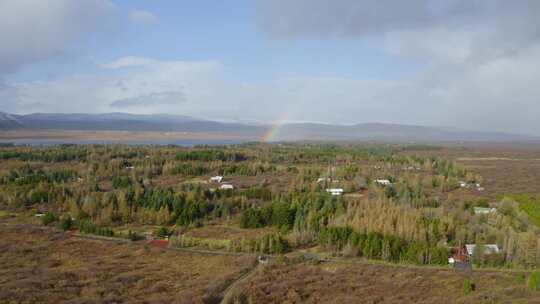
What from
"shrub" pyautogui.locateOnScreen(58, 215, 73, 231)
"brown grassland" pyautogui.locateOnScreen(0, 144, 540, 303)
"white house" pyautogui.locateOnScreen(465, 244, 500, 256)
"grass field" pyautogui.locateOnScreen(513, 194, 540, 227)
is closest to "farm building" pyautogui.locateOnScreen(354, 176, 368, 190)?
"grass field" pyautogui.locateOnScreen(513, 194, 540, 227)

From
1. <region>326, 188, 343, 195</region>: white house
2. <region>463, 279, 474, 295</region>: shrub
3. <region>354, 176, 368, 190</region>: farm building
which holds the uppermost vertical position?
<region>354, 176, 368, 190</region>: farm building

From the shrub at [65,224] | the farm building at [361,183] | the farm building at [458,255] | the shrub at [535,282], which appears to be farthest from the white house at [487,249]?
the shrub at [65,224]

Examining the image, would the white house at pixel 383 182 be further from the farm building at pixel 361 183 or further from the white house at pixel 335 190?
the white house at pixel 335 190

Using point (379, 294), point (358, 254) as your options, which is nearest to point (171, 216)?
point (358, 254)

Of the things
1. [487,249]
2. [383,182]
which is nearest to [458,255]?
[487,249]

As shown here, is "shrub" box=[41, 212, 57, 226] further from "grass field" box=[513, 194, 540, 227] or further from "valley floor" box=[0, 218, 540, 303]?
"grass field" box=[513, 194, 540, 227]

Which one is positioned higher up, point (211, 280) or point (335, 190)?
point (335, 190)

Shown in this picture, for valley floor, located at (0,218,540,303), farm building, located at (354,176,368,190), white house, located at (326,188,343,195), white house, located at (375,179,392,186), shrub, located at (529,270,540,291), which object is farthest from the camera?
farm building, located at (354,176,368,190)

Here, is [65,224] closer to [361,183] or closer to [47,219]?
[47,219]

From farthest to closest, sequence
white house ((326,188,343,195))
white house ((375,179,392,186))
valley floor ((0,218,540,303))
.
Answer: white house ((375,179,392,186)) < white house ((326,188,343,195)) < valley floor ((0,218,540,303))

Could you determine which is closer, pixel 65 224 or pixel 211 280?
pixel 211 280

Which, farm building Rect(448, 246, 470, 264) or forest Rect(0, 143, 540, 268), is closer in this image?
farm building Rect(448, 246, 470, 264)
